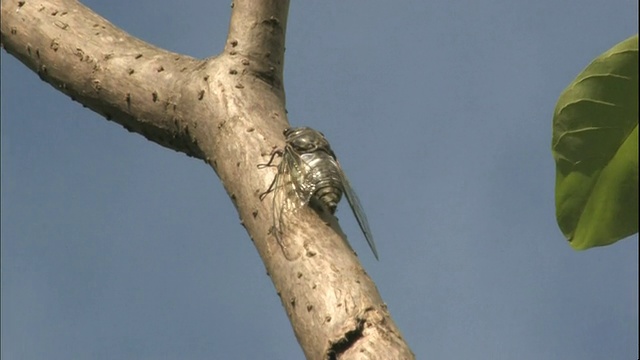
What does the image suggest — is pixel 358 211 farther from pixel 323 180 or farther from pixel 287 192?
pixel 287 192

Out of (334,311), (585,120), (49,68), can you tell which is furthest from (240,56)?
(585,120)

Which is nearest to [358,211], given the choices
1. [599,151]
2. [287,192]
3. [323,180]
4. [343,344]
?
[323,180]

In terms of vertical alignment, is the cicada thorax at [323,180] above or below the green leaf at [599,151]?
above

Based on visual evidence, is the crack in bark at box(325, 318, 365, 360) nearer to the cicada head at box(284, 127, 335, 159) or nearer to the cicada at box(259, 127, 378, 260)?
the cicada at box(259, 127, 378, 260)

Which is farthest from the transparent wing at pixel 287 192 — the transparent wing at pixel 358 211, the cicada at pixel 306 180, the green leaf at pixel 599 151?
the green leaf at pixel 599 151

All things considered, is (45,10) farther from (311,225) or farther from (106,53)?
(311,225)

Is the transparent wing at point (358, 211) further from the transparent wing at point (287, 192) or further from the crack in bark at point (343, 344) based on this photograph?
the crack in bark at point (343, 344)

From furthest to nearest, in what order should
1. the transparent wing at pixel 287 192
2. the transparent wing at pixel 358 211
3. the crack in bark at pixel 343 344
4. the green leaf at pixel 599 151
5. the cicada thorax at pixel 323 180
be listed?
1. the transparent wing at pixel 358 211
2. the cicada thorax at pixel 323 180
3. the transparent wing at pixel 287 192
4. the crack in bark at pixel 343 344
5. the green leaf at pixel 599 151
